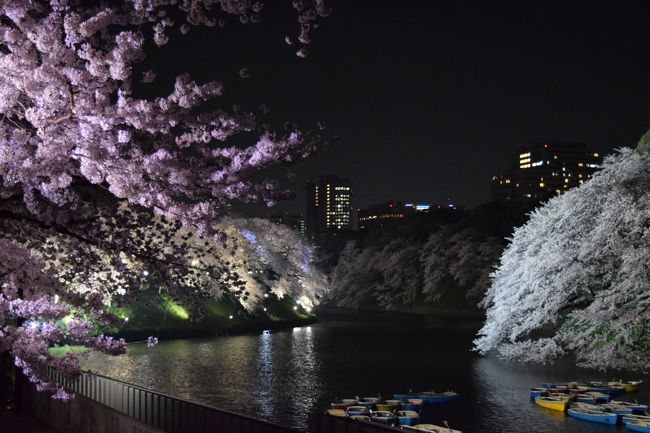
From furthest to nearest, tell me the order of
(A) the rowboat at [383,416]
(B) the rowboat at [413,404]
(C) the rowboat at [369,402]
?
(B) the rowboat at [413,404], (C) the rowboat at [369,402], (A) the rowboat at [383,416]

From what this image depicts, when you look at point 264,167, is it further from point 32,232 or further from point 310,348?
point 310,348

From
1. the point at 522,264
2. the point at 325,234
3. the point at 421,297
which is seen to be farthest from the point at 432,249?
the point at 522,264

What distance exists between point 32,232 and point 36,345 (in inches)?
151

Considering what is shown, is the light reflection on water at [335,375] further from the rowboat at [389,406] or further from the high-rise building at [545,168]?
the high-rise building at [545,168]

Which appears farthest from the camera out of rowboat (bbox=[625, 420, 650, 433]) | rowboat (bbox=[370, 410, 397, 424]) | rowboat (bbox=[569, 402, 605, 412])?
rowboat (bbox=[569, 402, 605, 412])

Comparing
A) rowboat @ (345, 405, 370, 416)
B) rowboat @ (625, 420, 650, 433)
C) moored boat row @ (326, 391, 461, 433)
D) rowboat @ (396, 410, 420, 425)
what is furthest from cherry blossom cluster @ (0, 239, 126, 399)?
rowboat @ (625, 420, 650, 433)

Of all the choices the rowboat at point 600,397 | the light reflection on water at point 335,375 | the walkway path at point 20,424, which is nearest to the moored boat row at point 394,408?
the light reflection on water at point 335,375

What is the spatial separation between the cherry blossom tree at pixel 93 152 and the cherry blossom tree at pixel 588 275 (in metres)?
18.6

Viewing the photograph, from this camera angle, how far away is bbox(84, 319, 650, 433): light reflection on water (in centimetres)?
2088

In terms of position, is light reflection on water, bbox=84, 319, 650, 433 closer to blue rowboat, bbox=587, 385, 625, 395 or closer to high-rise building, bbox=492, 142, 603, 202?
blue rowboat, bbox=587, 385, 625, 395

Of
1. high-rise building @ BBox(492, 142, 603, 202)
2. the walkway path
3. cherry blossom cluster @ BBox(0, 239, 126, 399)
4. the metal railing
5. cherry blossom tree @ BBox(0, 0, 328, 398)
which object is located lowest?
the walkway path

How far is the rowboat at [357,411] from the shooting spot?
763 inches

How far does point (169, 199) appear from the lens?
917 cm

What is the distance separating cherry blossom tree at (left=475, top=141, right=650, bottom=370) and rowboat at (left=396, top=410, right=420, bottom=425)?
396 inches
